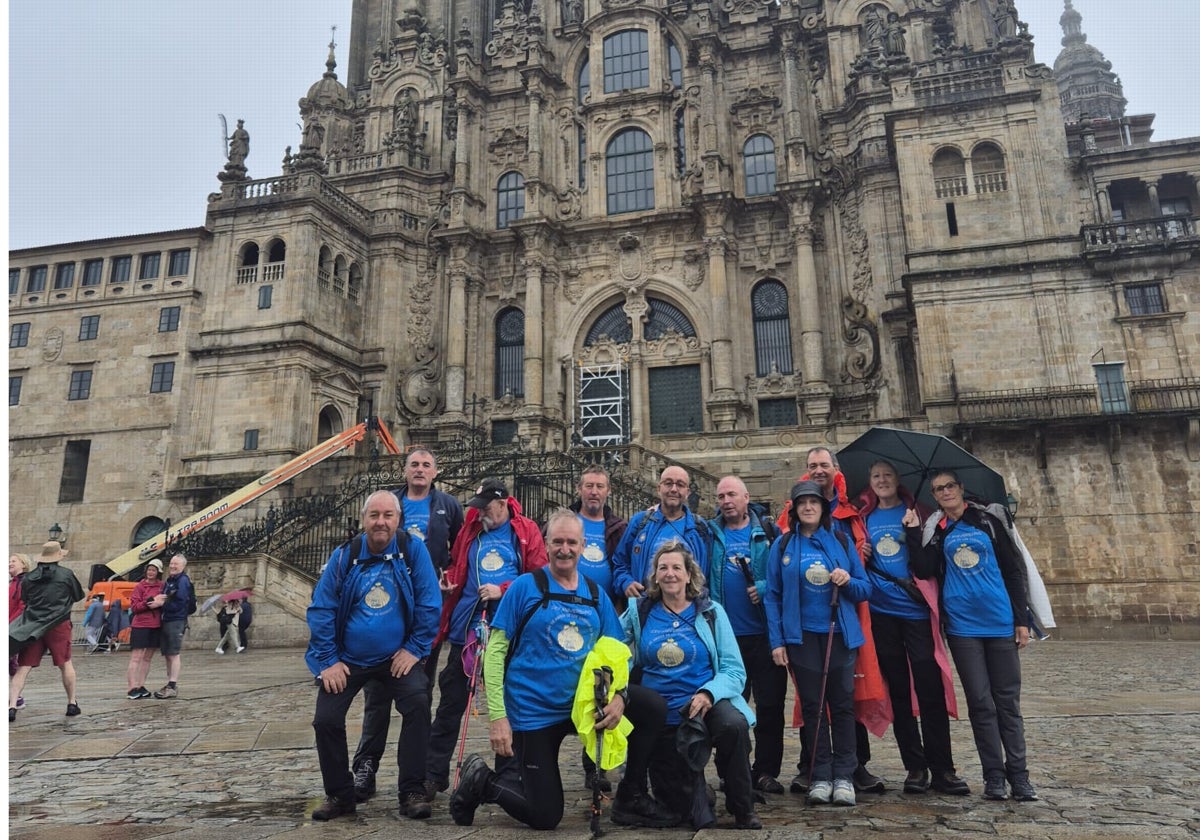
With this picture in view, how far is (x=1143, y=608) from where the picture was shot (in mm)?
18891

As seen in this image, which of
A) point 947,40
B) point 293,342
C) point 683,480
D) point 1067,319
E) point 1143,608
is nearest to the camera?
point 683,480

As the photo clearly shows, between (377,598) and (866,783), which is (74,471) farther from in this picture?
(866,783)

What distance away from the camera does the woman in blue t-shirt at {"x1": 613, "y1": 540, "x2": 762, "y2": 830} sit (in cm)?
452

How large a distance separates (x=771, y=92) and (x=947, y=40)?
660 cm

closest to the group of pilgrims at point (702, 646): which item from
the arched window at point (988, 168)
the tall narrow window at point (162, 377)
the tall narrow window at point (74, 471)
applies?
the arched window at point (988, 168)

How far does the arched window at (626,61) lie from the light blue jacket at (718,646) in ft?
105

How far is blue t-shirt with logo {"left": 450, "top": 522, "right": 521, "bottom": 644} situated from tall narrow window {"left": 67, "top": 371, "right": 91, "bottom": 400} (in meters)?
28.8

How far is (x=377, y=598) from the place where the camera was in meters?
5.07

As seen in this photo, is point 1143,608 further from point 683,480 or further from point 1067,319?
point 683,480

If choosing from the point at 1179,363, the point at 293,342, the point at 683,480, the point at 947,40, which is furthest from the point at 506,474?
the point at 947,40

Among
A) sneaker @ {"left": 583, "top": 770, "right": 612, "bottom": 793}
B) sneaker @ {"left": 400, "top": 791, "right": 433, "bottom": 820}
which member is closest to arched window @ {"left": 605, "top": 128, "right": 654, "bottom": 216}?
sneaker @ {"left": 583, "top": 770, "right": 612, "bottom": 793}

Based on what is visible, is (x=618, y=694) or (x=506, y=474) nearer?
(x=618, y=694)

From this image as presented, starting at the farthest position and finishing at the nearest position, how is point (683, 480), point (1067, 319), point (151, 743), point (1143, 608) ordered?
point (1067, 319)
point (1143, 608)
point (151, 743)
point (683, 480)

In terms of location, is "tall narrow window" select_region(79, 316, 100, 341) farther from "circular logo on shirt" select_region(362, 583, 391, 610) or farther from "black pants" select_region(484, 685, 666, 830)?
"black pants" select_region(484, 685, 666, 830)
